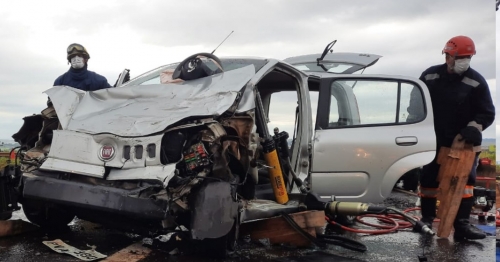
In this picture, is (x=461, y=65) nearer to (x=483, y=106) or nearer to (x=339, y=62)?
(x=483, y=106)

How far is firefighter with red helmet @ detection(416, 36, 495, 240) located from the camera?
188 inches

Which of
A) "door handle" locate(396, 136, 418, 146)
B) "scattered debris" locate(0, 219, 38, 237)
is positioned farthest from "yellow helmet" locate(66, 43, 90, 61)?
"door handle" locate(396, 136, 418, 146)

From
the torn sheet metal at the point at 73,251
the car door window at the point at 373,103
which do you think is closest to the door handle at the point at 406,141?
the car door window at the point at 373,103

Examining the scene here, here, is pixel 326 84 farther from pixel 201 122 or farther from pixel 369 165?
pixel 201 122

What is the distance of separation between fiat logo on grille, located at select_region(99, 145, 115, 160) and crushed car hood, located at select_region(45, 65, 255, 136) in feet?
0.36

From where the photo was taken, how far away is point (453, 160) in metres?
4.78

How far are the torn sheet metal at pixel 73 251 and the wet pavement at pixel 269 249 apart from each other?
36 millimetres

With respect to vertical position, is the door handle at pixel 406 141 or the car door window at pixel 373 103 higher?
the car door window at pixel 373 103

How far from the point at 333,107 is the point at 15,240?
3.09m

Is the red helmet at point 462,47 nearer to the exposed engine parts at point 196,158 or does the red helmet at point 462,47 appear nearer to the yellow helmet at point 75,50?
the exposed engine parts at point 196,158

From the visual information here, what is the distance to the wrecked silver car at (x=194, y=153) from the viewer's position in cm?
327

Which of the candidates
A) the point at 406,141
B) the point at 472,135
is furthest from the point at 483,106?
the point at 406,141

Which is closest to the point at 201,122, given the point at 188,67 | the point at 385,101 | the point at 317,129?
the point at 188,67

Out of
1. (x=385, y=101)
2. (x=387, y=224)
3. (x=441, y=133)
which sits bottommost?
(x=387, y=224)
